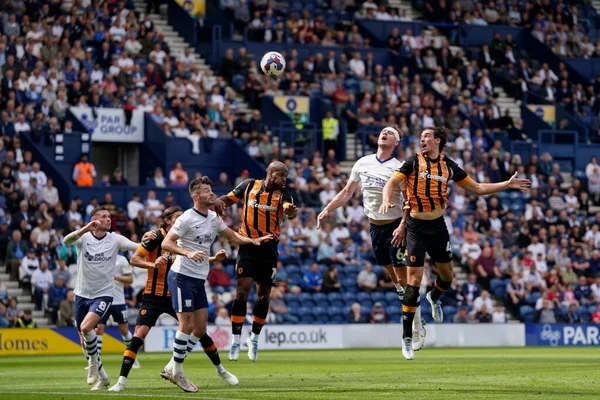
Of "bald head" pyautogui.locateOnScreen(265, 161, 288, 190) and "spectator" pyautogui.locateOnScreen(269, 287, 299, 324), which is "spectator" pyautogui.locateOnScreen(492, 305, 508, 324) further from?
"bald head" pyautogui.locateOnScreen(265, 161, 288, 190)

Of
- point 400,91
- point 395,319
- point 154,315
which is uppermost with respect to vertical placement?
point 400,91

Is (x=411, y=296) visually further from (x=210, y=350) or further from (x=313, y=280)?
(x=313, y=280)

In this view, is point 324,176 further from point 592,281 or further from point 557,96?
point 557,96

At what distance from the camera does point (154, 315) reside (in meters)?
17.9

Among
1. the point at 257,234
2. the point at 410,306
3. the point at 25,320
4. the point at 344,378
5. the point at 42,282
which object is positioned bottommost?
the point at 25,320

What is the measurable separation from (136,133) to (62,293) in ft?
23.7

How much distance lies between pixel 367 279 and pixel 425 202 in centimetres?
1676

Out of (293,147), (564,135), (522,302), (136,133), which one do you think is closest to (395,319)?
(522,302)

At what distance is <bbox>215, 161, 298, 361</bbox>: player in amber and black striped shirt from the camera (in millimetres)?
18641

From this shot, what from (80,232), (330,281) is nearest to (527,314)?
(330,281)

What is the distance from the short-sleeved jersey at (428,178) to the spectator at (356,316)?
1586 cm

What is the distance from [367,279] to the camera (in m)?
35.2

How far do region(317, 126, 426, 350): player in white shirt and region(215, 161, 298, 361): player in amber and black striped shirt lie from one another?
1091 mm

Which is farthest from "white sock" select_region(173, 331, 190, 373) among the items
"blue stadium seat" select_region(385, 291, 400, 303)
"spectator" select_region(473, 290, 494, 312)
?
"spectator" select_region(473, 290, 494, 312)
